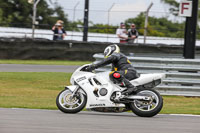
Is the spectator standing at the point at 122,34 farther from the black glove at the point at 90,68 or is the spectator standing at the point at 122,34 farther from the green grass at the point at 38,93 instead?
the black glove at the point at 90,68

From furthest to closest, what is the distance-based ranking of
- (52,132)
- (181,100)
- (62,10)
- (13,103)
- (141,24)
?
(141,24)
(62,10)
(181,100)
(13,103)
(52,132)

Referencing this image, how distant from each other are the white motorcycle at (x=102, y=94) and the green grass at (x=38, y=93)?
3.61 ft

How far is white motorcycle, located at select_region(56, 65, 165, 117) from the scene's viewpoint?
28.8 feet

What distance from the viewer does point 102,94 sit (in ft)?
29.5

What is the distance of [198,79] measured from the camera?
12.3 m

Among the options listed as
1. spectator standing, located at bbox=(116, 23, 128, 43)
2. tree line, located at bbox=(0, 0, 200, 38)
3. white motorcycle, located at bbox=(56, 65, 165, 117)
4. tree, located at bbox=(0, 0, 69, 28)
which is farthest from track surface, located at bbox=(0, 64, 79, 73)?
white motorcycle, located at bbox=(56, 65, 165, 117)

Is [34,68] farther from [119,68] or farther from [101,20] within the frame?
[119,68]

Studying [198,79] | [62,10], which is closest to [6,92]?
[198,79]

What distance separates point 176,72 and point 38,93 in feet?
11.2

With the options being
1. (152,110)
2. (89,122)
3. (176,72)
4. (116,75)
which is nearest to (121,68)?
(116,75)

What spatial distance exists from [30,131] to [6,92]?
234 inches

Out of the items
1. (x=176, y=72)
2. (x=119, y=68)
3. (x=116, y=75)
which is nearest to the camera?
(x=116, y=75)

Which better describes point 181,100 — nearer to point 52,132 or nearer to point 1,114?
point 1,114

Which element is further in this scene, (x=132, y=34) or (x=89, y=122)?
(x=132, y=34)
